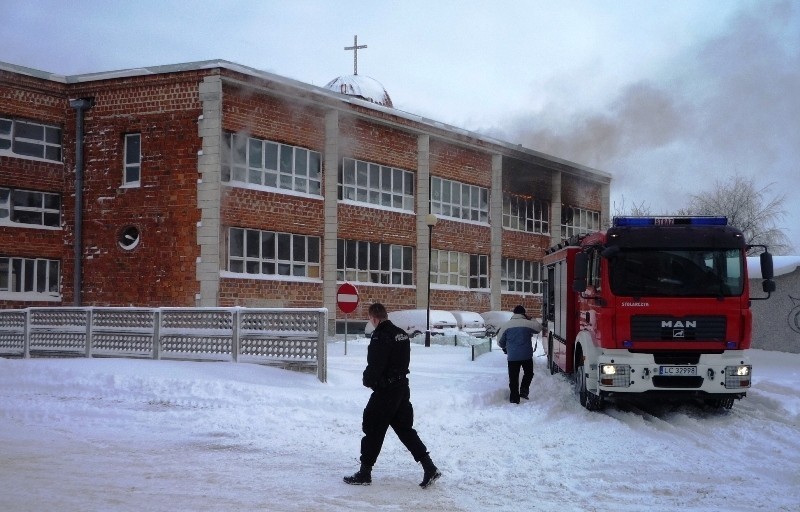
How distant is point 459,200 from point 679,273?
88.4 feet

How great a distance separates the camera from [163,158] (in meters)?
28.8

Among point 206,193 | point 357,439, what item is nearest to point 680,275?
point 357,439

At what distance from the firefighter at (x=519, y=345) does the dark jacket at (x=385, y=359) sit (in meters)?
6.39

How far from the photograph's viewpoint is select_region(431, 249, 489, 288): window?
38.2 meters

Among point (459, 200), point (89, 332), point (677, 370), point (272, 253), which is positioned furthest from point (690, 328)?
point (459, 200)

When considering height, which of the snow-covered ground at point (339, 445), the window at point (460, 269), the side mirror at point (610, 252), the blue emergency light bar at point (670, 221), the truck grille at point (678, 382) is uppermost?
the window at point (460, 269)

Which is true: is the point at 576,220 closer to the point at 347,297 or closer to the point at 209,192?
the point at 209,192

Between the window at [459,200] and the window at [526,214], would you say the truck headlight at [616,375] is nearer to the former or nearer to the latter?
the window at [459,200]

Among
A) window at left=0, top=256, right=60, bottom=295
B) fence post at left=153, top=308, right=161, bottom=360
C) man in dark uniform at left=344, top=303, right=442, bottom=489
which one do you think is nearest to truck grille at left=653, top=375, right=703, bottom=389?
man in dark uniform at left=344, top=303, right=442, bottom=489

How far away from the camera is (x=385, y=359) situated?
823 centimetres

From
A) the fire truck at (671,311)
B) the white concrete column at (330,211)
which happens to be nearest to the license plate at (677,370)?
the fire truck at (671,311)

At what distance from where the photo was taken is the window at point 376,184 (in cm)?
3362

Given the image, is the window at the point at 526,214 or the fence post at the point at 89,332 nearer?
the fence post at the point at 89,332

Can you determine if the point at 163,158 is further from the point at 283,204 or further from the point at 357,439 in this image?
the point at 357,439
